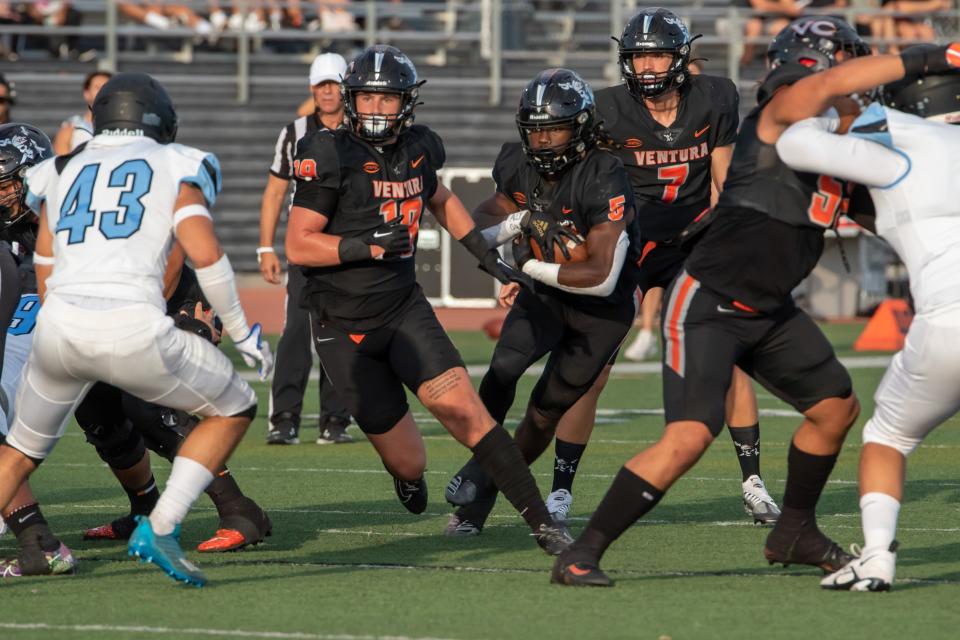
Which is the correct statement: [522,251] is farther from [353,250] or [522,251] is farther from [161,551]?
[161,551]

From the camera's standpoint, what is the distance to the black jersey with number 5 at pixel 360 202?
19.8ft

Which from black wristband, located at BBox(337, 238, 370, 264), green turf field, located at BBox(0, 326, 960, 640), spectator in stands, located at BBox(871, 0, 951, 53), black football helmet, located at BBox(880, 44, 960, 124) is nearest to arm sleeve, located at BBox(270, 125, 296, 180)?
green turf field, located at BBox(0, 326, 960, 640)

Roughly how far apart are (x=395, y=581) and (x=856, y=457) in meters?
4.02

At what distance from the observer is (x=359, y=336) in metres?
6.16

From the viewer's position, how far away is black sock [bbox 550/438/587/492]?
6.70 m

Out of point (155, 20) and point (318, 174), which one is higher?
point (318, 174)

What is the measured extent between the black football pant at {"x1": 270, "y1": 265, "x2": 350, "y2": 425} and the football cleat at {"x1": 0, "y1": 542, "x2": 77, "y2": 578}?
377 cm

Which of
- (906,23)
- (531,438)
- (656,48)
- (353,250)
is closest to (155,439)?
(353,250)

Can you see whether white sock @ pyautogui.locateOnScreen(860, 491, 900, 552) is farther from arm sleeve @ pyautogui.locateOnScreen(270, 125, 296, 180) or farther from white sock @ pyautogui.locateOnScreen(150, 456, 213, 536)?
arm sleeve @ pyautogui.locateOnScreen(270, 125, 296, 180)

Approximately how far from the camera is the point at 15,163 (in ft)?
20.0

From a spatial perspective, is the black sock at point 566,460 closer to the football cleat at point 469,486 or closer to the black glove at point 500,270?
the football cleat at point 469,486

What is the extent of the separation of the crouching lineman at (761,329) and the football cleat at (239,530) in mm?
1409

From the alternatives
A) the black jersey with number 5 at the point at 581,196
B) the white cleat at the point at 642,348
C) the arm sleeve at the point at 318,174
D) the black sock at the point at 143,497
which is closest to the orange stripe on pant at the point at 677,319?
the black jersey with number 5 at the point at 581,196

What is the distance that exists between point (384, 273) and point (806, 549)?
1891 mm
